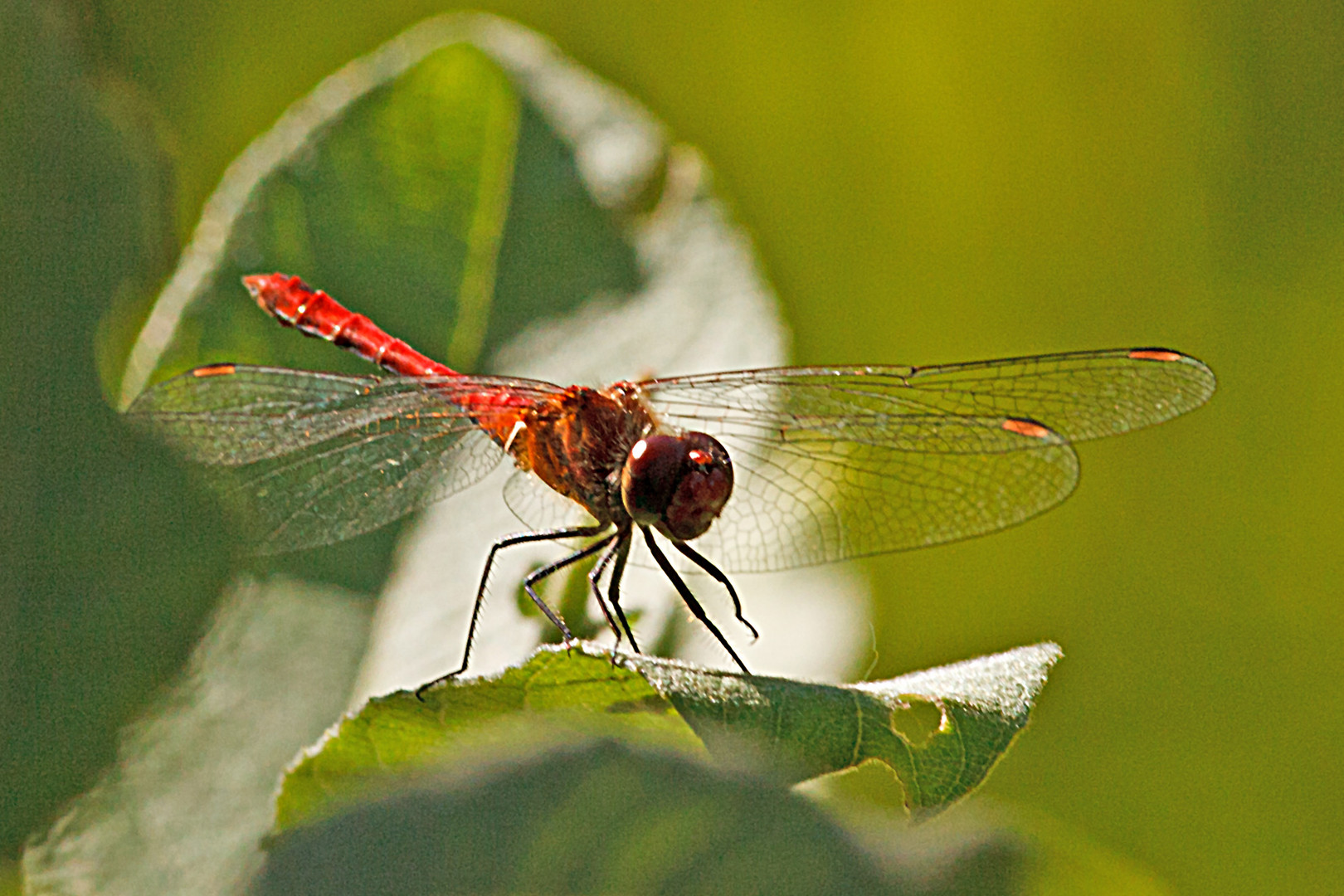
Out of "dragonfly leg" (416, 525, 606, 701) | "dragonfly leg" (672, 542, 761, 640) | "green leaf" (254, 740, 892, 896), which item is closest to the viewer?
"green leaf" (254, 740, 892, 896)

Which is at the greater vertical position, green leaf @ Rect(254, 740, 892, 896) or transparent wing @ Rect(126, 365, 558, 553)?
green leaf @ Rect(254, 740, 892, 896)

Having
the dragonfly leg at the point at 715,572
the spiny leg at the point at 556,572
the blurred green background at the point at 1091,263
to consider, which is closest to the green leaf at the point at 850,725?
the spiny leg at the point at 556,572

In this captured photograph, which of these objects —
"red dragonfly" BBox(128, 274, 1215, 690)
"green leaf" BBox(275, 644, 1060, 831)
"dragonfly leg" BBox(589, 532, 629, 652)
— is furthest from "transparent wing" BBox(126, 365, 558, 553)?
"green leaf" BBox(275, 644, 1060, 831)

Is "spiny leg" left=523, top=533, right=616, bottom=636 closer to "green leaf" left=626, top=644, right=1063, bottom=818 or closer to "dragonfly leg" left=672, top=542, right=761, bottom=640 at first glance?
"dragonfly leg" left=672, top=542, right=761, bottom=640

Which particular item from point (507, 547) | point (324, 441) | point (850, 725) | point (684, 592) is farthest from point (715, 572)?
point (850, 725)

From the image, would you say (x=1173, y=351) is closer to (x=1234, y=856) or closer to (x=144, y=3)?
(x=1234, y=856)

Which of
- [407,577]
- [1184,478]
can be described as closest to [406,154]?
[407,577]

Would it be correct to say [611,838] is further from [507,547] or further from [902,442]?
[902,442]
